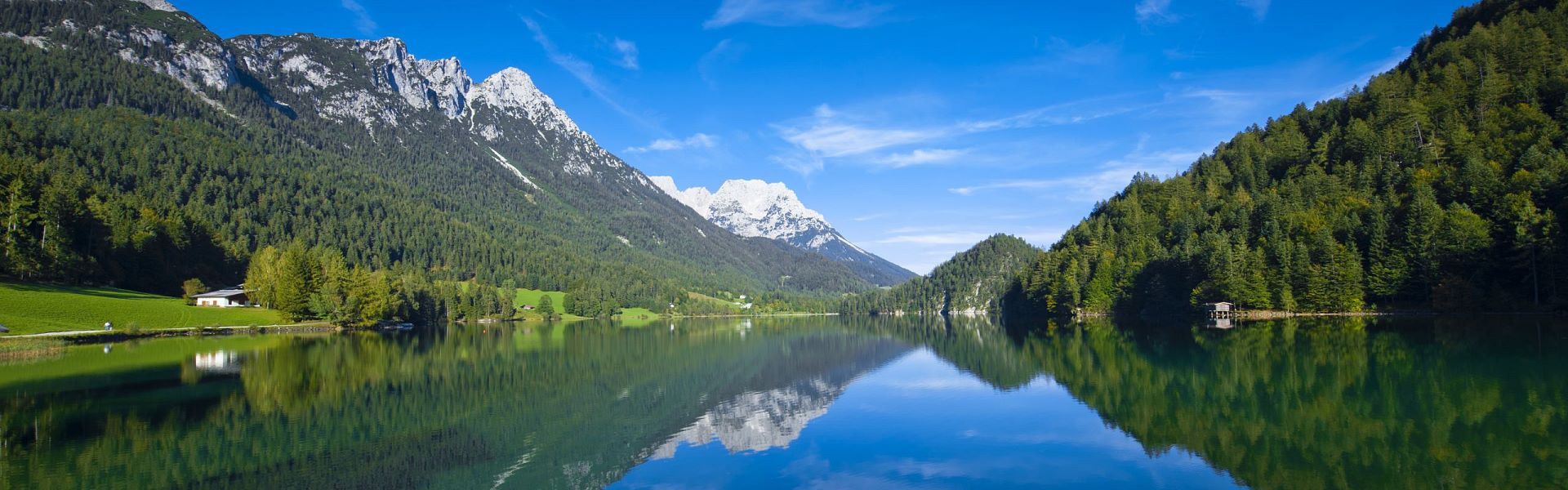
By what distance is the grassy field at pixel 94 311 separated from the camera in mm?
63531

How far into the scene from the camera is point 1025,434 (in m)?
22.9

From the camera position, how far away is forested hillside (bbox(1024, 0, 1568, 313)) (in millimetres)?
65688

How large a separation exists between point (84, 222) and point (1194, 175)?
518 feet

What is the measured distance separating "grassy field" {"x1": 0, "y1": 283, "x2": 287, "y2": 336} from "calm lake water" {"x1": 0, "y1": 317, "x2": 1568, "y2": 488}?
72.8ft

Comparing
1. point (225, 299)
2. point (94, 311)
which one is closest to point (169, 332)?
point (94, 311)

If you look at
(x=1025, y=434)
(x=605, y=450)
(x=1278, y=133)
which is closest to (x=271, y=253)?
(x=605, y=450)

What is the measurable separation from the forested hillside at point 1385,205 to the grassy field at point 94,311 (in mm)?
112431

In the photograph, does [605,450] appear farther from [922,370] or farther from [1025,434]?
[922,370]

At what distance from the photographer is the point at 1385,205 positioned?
78312mm

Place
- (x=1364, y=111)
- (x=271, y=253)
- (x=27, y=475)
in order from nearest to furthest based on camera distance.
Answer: (x=27, y=475)
(x=1364, y=111)
(x=271, y=253)

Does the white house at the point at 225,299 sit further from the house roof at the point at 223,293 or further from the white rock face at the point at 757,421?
the white rock face at the point at 757,421

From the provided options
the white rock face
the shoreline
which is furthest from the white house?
the white rock face

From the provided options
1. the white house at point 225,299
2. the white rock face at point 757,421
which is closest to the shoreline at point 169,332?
the white house at point 225,299

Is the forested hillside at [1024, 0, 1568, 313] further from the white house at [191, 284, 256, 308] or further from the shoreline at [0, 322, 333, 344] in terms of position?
the white house at [191, 284, 256, 308]
